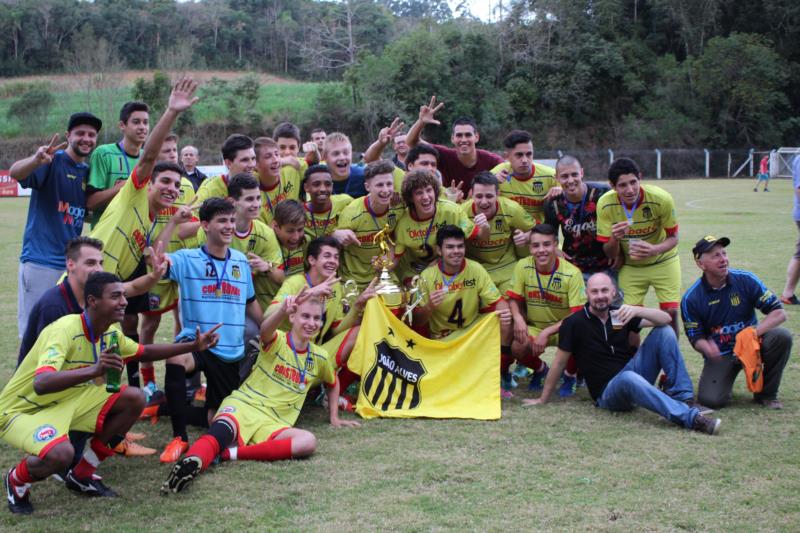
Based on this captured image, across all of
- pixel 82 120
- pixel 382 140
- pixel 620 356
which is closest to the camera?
pixel 82 120

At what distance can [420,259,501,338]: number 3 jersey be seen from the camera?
7.50 metres

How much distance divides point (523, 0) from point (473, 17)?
17.4 feet

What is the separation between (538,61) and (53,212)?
5833 centimetres

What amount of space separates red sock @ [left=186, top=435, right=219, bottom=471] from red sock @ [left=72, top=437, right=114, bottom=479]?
0.53 m

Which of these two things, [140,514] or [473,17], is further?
[473,17]

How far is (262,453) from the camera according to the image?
5484mm

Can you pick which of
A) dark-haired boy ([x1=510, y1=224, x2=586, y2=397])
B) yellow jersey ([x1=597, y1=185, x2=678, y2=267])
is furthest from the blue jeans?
yellow jersey ([x1=597, y1=185, x2=678, y2=267])

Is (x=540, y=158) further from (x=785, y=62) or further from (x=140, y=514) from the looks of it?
(x=140, y=514)

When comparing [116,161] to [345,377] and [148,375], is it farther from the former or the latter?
[345,377]

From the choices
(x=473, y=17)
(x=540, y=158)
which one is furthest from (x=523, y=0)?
(x=540, y=158)

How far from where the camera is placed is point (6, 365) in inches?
319

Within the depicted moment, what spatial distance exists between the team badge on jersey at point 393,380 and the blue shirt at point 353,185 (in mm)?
1989

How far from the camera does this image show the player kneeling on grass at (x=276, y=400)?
5.48m

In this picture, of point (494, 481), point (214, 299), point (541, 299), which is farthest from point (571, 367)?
point (214, 299)
